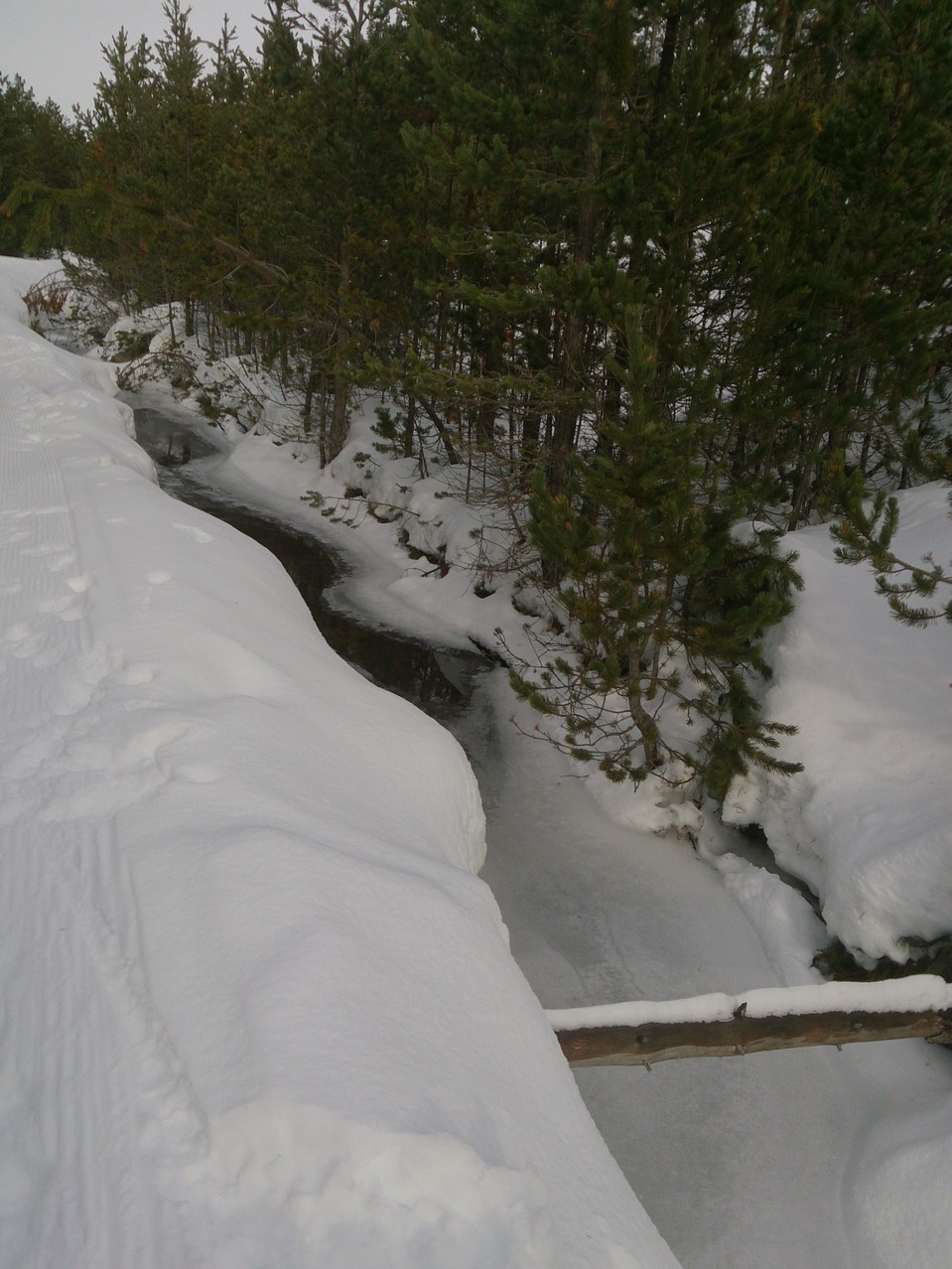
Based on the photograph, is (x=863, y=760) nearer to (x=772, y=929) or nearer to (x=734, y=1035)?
(x=772, y=929)

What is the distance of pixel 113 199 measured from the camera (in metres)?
8.66

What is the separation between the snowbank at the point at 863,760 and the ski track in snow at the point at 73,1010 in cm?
421

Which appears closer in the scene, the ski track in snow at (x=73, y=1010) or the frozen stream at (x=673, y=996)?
the ski track in snow at (x=73, y=1010)

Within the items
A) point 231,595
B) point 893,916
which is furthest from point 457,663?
point 893,916

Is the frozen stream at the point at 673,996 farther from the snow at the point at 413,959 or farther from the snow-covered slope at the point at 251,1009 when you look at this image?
the snow-covered slope at the point at 251,1009

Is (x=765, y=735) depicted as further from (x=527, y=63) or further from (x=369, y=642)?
(x=527, y=63)

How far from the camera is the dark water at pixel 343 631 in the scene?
820 cm

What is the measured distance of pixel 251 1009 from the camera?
7.09ft

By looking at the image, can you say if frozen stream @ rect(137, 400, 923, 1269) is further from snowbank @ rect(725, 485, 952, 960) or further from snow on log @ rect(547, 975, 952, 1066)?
snow on log @ rect(547, 975, 952, 1066)

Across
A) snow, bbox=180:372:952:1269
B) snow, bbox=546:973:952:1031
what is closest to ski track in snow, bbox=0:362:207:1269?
snow, bbox=546:973:952:1031

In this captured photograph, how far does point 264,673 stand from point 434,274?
8.05m

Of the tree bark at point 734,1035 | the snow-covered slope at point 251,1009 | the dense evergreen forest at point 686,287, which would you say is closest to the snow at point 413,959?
the snow-covered slope at point 251,1009

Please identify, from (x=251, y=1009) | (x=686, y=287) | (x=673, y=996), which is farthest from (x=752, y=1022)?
(x=686, y=287)

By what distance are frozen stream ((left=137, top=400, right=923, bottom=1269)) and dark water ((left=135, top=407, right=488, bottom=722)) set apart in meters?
0.44
